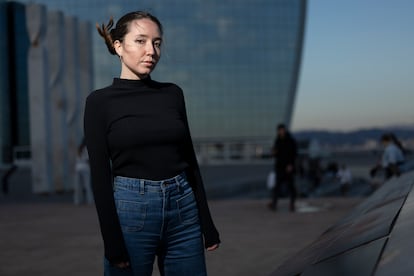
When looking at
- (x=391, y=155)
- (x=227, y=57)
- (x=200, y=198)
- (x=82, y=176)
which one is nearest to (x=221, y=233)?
(x=391, y=155)

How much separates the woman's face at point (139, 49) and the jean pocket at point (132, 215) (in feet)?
1.61

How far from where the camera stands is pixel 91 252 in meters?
6.43

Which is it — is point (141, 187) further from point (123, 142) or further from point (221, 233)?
point (221, 233)

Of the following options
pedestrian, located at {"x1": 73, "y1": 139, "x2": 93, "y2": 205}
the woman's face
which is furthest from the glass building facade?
the woman's face

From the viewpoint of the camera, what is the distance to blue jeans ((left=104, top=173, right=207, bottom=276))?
2117mm

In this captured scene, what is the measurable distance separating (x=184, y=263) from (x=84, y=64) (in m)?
19.7

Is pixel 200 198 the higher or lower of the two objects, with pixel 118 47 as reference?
lower

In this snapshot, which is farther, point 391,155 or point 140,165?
point 391,155

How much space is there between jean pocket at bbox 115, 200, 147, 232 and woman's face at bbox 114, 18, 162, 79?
49 centimetres

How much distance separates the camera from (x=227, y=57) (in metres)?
65.9

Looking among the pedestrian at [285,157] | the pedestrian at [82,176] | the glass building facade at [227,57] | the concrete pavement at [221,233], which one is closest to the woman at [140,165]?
the concrete pavement at [221,233]

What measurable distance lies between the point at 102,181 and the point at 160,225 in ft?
0.87

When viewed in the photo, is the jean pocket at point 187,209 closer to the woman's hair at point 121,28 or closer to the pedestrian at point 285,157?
the woman's hair at point 121,28

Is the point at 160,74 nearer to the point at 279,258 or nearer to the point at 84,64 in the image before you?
the point at 84,64
